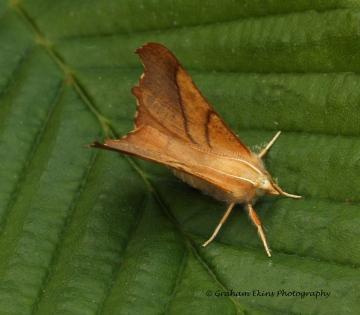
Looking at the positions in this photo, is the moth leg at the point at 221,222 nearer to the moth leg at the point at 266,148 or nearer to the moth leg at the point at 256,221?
the moth leg at the point at 256,221

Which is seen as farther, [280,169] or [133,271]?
[280,169]

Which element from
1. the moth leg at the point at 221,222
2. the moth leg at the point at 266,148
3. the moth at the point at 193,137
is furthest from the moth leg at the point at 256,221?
the moth leg at the point at 266,148

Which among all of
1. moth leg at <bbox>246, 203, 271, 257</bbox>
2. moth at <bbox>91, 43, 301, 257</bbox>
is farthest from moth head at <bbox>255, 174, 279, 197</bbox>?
moth leg at <bbox>246, 203, 271, 257</bbox>

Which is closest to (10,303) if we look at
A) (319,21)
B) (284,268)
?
(284,268)

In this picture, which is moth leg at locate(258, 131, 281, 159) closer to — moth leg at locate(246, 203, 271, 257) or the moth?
the moth

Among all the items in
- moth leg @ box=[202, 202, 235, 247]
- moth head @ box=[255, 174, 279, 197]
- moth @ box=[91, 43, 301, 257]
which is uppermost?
moth @ box=[91, 43, 301, 257]

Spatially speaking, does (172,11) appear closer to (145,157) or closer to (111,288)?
(145,157)

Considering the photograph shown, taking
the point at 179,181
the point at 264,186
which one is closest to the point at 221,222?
the point at 264,186
